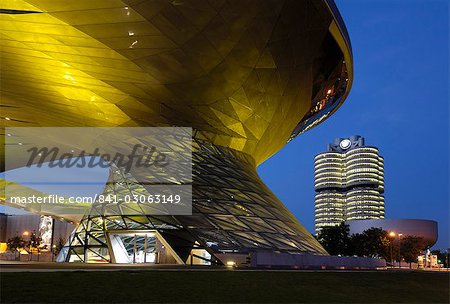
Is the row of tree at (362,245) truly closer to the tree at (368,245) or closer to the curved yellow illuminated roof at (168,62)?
the tree at (368,245)

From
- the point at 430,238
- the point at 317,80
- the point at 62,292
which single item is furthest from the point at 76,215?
the point at 430,238

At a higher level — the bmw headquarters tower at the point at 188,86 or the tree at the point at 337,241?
the bmw headquarters tower at the point at 188,86

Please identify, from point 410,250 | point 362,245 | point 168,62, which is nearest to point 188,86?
point 168,62

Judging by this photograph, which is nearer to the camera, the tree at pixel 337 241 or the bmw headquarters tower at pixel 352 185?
the tree at pixel 337 241

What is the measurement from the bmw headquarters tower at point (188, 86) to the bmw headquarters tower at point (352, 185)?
145134mm

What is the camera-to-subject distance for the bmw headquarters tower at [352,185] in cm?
17588

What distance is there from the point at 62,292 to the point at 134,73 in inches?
580

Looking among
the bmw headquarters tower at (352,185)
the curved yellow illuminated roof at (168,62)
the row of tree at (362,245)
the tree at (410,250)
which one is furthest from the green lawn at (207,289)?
the bmw headquarters tower at (352,185)

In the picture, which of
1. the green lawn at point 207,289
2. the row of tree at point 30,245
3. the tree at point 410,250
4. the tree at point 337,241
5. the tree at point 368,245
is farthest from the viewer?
the tree at point 410,250

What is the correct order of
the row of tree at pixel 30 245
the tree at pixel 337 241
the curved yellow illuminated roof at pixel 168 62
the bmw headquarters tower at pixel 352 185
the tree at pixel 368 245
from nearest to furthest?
the curved yellow illuminated roof at pixel 168 62 → the row of tree at pixel 30 245 → the tree at pixel 368 245 → the tree at pixel 337 241 → the bmw headquarters tower at pixel 352 185

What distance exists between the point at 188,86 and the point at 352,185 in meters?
167

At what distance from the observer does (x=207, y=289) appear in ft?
37.7

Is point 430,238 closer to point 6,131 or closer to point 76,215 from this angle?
point 76,215

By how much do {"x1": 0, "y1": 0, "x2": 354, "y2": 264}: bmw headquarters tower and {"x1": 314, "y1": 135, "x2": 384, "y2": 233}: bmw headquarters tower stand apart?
476 feet
